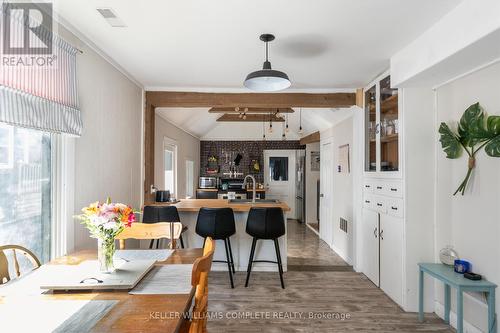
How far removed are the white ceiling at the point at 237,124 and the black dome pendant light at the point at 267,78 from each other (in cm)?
213

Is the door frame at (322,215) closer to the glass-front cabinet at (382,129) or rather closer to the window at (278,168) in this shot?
the glass-front cabinet at (382,129)

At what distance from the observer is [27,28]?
1.75 meters

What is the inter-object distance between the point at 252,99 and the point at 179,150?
104 inches

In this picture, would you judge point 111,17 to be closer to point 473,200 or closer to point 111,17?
point 111,17

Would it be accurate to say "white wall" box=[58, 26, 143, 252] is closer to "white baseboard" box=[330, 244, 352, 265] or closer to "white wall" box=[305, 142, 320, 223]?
"white baseboard" box=[330, 244, 352, 265]

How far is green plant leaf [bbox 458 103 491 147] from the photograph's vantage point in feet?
6.93

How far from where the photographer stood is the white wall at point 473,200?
2.14m

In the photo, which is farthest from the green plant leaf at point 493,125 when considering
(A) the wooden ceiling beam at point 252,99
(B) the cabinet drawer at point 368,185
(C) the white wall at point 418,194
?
(A) the wooden ceiling beam at point 252,99

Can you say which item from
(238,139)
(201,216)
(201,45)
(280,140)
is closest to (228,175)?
(238,139)

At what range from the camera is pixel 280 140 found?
328 inches

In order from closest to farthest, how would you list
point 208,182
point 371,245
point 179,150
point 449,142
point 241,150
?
point 449,142 < point 371,245 < point 179,150 < point 208,182 < point 241,150

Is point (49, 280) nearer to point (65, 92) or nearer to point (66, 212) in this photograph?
point (66, 212)

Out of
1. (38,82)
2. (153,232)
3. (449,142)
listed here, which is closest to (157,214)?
(153,232)

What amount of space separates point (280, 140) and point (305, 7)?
6382mm
